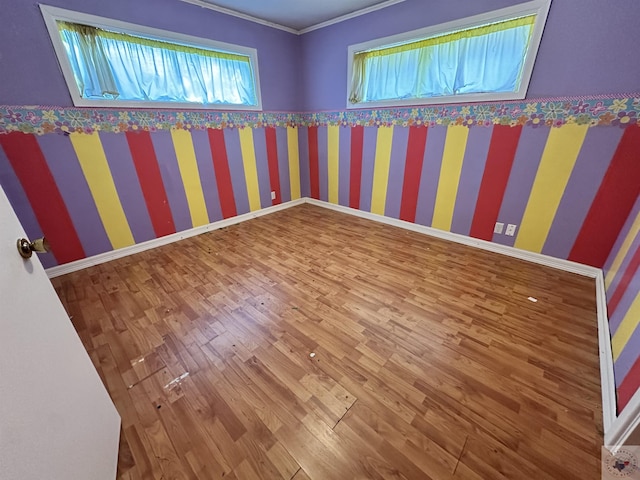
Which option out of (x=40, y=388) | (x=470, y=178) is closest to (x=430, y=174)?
(x=470, y=178)

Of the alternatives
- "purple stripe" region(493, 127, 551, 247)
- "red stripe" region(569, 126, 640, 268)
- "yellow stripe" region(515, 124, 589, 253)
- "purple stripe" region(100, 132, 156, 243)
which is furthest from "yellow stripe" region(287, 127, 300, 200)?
"red stripe" region(569, 126, 640, 268)

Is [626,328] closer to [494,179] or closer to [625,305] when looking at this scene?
[625,305]

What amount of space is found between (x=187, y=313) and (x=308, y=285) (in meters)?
0.97

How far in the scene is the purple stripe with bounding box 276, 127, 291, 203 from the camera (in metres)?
3.85

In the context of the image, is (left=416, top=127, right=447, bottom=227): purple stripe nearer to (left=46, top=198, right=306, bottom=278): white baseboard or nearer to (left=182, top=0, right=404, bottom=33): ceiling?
(left=182, top=0, right=404, bottom=33): ceiling

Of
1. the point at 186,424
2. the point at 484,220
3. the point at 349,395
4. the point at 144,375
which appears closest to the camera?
the point at 186,424

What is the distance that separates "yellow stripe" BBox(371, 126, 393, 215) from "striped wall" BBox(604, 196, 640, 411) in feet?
6.97

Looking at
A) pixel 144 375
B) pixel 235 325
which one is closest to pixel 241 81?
pixel 235 325

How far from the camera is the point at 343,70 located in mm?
3305

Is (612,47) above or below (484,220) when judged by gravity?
above

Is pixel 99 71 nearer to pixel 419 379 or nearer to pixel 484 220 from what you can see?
pixel 419 379

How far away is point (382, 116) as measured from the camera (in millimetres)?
3115

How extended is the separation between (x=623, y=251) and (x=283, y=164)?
3750 mm

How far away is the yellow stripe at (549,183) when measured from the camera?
2.13 m
